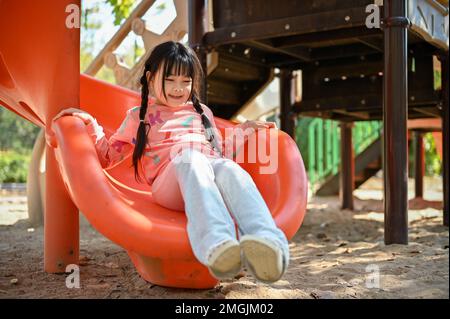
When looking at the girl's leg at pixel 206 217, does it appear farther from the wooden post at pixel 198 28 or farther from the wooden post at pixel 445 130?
the wooden post at pixel 445 130

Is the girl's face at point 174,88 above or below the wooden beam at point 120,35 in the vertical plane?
below

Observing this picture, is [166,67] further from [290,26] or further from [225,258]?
[290,26]

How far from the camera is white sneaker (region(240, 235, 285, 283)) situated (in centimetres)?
168

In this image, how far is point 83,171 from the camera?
210cm

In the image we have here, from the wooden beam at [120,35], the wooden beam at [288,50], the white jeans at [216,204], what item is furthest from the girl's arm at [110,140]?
the wooden beam at [120,35]

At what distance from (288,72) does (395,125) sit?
7.11 ft

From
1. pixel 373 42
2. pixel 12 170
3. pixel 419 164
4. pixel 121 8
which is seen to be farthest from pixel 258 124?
pixel 12 170

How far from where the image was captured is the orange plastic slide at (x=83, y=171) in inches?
76.7

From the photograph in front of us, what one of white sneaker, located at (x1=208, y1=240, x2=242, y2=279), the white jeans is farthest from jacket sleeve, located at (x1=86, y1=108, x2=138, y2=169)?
white sneaker, located at (x1=208, y1=240, x2=242, y2=279)

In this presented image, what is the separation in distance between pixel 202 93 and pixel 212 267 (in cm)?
263

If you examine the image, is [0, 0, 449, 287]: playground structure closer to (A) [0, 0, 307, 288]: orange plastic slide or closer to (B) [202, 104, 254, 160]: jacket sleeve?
(A) [0, 0, 307, 288]: orange plastic slide

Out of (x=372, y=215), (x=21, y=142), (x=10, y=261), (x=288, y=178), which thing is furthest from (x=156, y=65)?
(x=21, y=142)

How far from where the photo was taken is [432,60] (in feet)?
15.2
